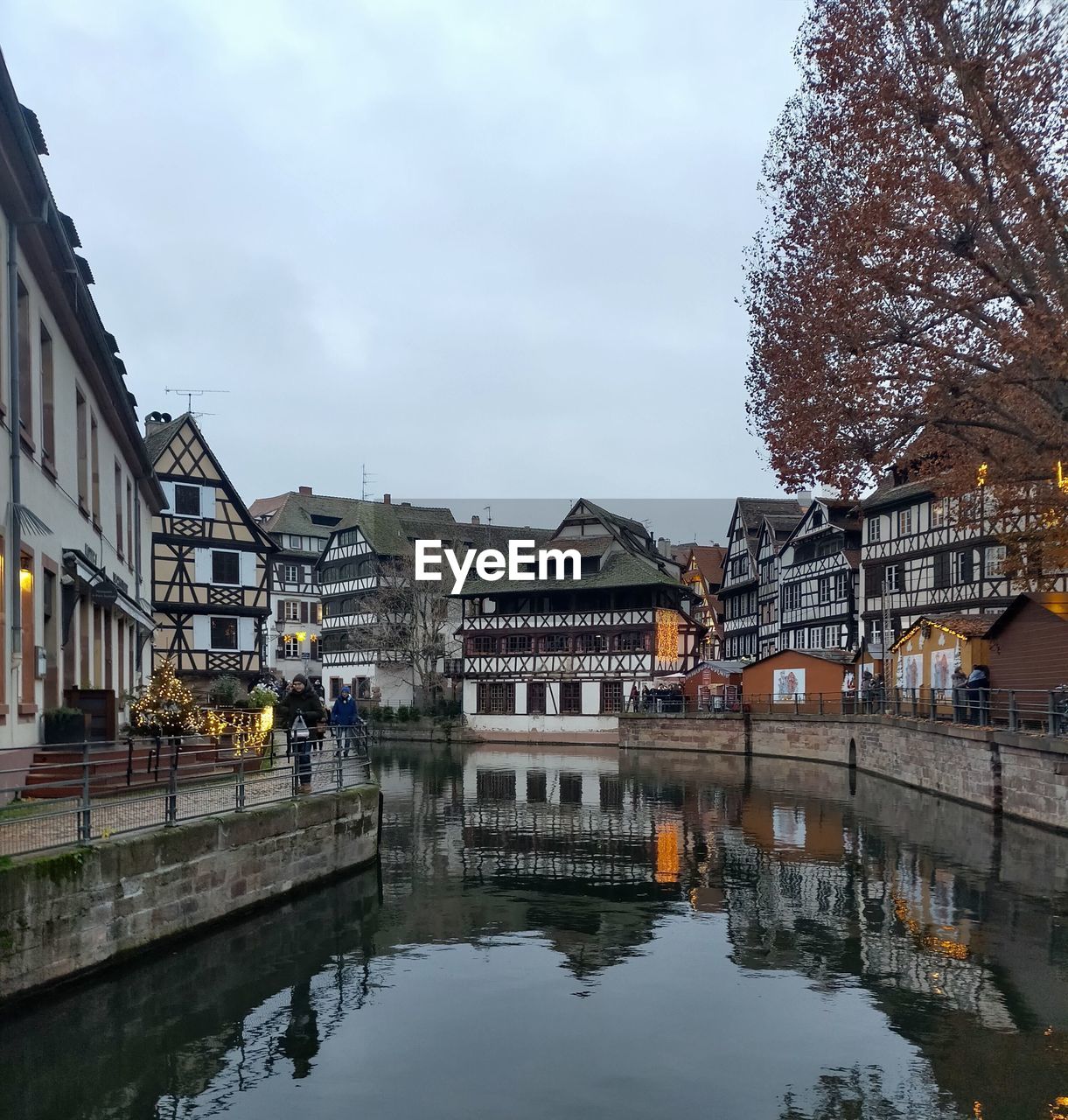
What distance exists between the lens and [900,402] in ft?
65.9

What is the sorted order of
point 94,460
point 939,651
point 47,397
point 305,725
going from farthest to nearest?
1. point 939,651
2. point 94,460
3. point 305,725
4. point 47,397

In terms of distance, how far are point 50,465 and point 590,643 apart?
49.0m

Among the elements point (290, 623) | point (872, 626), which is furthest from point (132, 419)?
point (290, 623)

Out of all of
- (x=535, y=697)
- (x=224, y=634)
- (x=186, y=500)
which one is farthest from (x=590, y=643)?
(x=186, y=500)

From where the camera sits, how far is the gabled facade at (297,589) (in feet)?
287

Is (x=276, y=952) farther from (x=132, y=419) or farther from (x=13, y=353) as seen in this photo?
(x=132, y=419)

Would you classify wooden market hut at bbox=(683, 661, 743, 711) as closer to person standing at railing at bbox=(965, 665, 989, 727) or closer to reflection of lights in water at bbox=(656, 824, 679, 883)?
person standing at railing at bbox=(965, 665, 989, 727)

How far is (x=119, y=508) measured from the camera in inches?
1137

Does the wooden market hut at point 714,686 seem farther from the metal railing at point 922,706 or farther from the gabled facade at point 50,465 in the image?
the gabled facade at point 50,465

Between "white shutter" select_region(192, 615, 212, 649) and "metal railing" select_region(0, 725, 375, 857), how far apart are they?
28.1 metres

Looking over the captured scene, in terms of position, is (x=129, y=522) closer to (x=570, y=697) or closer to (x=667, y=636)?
(x=570, y=697)

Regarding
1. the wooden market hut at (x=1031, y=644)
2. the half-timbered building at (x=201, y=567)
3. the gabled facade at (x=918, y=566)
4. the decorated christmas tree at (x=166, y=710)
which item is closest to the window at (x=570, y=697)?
the gabled facade at (x=918, y=566)

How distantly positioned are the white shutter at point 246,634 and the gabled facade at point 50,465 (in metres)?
22.4

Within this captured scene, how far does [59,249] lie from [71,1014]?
10.5 metres
